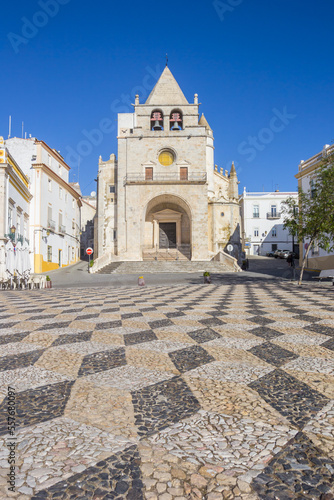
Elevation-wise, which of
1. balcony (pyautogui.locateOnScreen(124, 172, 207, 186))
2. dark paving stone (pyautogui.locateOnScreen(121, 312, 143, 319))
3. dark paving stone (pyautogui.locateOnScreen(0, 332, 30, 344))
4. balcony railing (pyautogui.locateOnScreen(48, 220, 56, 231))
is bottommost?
dark paving stone (pyautogui.locateOnScreen(121, 312, 143, 319))

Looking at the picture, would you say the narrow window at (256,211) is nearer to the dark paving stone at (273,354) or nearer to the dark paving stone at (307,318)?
the dark paving stone at (307,318)

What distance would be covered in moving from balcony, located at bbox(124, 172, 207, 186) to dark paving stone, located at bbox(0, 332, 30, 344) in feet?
93.8

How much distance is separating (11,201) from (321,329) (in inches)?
791

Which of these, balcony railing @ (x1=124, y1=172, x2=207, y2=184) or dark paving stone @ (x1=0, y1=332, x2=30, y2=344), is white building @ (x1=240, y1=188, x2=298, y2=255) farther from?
dark paving stone @ (x1=0, y1=332, x2=30, y2=344)

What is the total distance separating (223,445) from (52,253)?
28.6 m

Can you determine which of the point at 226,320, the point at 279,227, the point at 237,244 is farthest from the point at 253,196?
the point at 226,320

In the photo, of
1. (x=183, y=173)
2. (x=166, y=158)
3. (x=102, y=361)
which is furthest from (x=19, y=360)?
(x=166, y=158)

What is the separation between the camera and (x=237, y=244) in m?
34.2

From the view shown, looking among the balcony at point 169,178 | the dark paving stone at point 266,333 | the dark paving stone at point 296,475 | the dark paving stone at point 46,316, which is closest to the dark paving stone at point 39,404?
the dark paving stone at point 296,475

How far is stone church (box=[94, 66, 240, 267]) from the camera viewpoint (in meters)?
31.9

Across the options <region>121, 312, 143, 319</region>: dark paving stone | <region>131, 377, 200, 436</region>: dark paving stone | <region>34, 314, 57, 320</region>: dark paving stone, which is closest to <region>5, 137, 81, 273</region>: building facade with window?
<region>34, 314, 57, 320</region>: dark paving stone

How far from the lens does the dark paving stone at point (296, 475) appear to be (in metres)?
1.38

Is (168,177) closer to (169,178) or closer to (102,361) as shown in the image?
Answer: (169,178)

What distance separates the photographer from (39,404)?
2.18 meters
